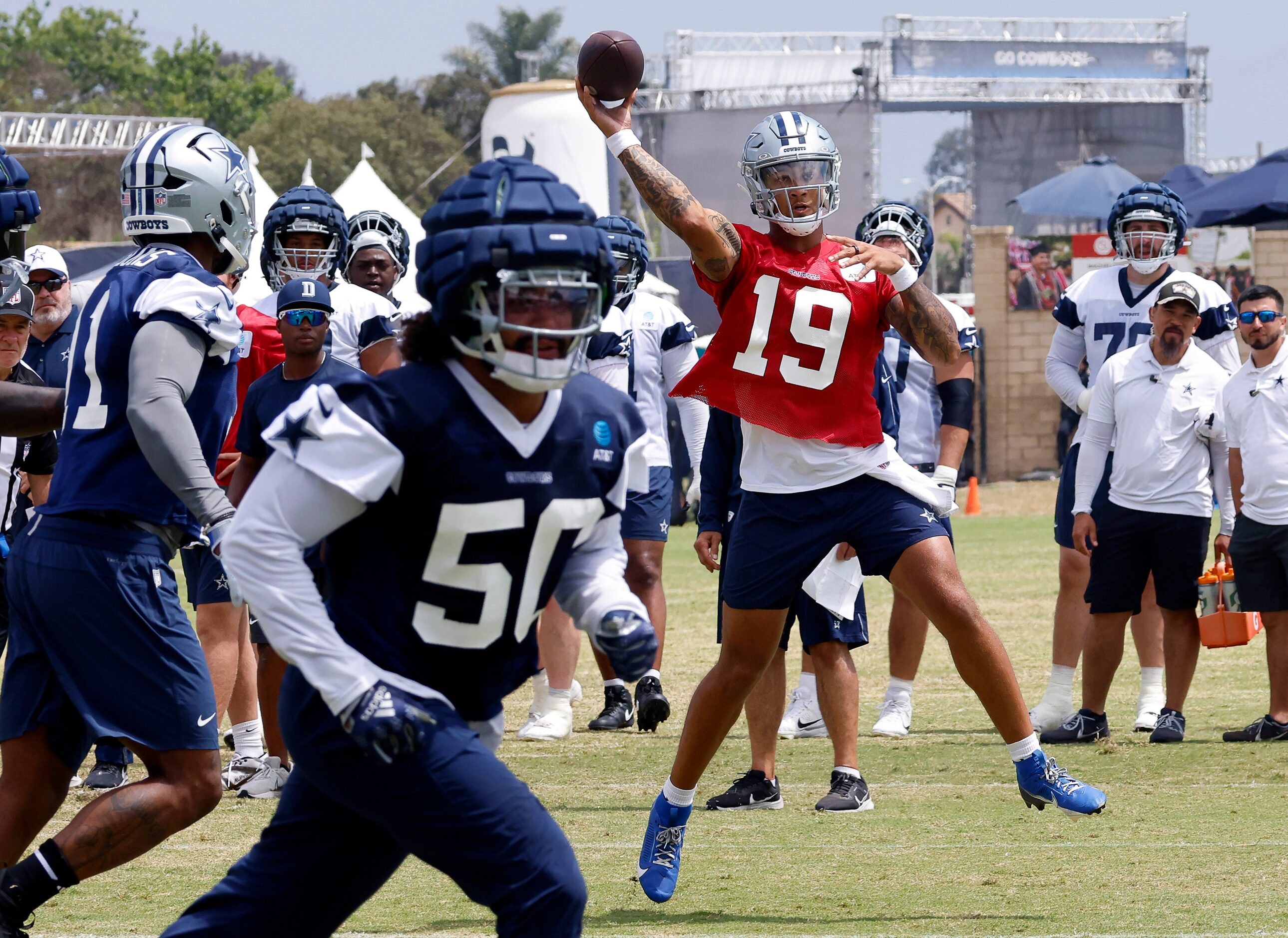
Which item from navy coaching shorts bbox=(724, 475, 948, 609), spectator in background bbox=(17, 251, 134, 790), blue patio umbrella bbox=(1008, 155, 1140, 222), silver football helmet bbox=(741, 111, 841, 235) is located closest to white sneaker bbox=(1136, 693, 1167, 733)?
navy coaching shorts bbox=(724, 475, 948, 609)

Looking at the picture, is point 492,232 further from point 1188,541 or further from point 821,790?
point 1188,541

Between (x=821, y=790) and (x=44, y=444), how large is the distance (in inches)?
134

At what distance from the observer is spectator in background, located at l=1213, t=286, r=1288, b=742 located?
8.72 m

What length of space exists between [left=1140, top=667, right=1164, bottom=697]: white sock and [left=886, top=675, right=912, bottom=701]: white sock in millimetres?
1155

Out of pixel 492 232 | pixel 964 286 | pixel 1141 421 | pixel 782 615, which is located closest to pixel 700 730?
pixel 782 615

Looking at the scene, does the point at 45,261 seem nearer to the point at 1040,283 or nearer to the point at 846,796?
the point at 846,796

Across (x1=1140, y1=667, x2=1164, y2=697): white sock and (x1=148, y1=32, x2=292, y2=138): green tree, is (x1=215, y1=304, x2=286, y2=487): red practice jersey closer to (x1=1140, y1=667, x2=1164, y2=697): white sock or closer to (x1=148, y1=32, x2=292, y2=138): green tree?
(x1=1140, y1=667, x2=1164, y2=697): white sock

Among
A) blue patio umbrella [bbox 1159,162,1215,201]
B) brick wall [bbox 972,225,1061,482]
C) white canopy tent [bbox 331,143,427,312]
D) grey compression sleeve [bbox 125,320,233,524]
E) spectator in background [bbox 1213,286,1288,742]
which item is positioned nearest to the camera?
grey compression sleeve [bbox 125,320,233,524]

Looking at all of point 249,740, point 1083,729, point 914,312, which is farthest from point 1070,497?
point 249,740

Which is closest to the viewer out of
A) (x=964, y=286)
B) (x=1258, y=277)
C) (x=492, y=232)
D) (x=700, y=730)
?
(x=492, y=232)

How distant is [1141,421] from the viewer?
8633mm

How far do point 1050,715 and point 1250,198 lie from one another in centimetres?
1521

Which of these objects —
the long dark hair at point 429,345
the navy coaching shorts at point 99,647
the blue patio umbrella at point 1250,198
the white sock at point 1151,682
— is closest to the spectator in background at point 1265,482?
the white sock at point 1151,682

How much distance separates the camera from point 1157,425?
862 centimetres
